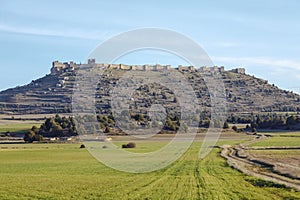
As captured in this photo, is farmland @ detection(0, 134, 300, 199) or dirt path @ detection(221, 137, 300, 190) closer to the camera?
farmland @ detection(0, 134, 300, 199)

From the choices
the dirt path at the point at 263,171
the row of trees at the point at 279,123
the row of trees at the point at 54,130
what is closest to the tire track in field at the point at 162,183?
the dirt path at the point at 263,171

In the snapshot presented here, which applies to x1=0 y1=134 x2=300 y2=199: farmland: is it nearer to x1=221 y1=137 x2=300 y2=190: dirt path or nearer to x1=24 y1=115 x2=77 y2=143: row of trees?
x1=221 y1=137 x2=300 y2=190: dirt path

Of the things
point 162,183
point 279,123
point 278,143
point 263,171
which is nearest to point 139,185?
point 162,183

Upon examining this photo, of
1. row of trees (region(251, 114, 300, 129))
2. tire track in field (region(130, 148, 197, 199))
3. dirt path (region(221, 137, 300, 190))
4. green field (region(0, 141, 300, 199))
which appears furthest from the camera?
row of trees (region(251, 114, 300, 129))

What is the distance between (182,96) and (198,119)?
30.8 m

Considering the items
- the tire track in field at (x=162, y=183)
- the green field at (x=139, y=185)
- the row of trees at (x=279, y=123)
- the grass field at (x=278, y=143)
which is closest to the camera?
the green field at (x=139, y=185)

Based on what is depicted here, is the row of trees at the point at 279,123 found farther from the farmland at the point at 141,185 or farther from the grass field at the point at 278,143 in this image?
the farmland at the point at 141,185

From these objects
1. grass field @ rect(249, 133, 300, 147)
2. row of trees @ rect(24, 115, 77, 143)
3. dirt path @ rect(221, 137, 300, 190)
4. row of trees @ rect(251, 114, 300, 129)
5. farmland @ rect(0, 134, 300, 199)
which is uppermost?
row of trees @ rect(251, 114, 300, 129)

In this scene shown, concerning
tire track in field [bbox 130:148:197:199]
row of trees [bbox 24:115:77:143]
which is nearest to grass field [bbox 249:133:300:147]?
row of trees [bbox 24:115:77:143]

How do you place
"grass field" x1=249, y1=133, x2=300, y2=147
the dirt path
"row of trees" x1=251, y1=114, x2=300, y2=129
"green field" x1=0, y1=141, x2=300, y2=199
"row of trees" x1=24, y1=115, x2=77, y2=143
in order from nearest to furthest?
"green field" x1=0, y1=141, x2=300, y2=199 < the dirt path < "grass field" x1=249, y1=133, x2=300, y2=147 < "row of trees" x1=24, y1=115, x2=77, y2=143 < "row of trees" x1=251, y1=114, x2=300, y2=129

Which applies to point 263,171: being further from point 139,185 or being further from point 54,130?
point 54,130

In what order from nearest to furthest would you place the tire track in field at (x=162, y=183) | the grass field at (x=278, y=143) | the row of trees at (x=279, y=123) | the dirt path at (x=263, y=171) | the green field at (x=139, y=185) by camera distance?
the green field at (x=139, y=185) < the tire track in field at (x=162, y=183) < the dirt path at (x=263, y=171) < the grass field at (x=278, y=143) < the row of trees at (x=279, y=123)

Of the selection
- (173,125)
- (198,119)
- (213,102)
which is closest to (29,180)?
(173,125)

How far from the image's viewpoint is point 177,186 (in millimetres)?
32031
